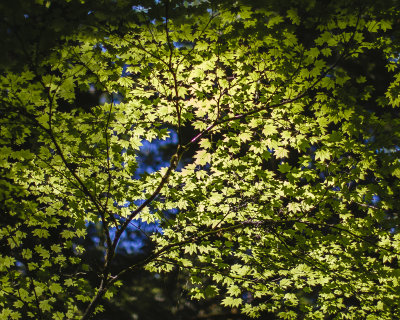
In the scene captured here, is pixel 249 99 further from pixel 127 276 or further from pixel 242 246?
pixel 127 276

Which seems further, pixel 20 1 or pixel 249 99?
pixel 249 99

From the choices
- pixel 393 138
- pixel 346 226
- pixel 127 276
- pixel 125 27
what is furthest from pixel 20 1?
pixel 127 276

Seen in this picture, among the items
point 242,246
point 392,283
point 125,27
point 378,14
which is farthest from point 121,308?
point 378,14

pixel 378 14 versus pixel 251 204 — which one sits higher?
pixel 378 14

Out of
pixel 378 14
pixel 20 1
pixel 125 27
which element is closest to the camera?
pixel 20 1

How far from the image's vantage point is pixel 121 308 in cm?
817

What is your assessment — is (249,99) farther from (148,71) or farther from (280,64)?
(148,71)

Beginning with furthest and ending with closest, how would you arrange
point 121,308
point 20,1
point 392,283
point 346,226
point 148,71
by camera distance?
point 121,308 → point 392,283 → point 346,226 → point 148,71 → point 20,1

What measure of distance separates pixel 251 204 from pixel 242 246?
644 mm

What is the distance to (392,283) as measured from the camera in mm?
3988

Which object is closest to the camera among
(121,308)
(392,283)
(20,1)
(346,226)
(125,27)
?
(20,1)

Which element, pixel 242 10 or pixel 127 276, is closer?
pixel 242 10

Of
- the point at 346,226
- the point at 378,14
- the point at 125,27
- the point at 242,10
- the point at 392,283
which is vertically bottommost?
the point at 392,283

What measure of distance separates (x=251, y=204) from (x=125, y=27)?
9.42 feet
